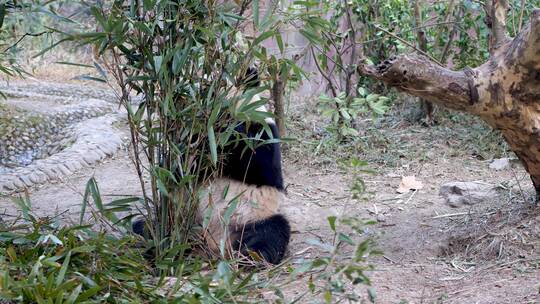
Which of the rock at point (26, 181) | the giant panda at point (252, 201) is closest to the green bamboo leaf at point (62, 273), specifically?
the giant panda at point (252, 201)

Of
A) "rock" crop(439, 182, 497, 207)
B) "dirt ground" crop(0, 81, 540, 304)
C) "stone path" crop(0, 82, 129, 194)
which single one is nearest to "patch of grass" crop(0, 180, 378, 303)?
"dirt ground" crop(0, 81, 540, 304)

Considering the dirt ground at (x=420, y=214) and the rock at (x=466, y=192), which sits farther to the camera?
the rock at (x=466, y=192)

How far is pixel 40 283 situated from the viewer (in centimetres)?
237

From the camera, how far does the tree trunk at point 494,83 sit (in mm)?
3053

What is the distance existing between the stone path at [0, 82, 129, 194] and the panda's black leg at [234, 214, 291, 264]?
2268 mm

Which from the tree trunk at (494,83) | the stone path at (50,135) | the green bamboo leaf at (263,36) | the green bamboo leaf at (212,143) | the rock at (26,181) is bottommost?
the rock at (26,181)

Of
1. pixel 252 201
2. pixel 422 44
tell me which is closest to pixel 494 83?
pixel 252 201

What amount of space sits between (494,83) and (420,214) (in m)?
1.20

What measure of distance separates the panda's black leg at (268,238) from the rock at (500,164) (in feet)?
6.57

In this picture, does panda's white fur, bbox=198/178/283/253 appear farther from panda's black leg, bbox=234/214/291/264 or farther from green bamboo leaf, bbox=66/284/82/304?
green bamboo leaf, bbox=66/284/82/304

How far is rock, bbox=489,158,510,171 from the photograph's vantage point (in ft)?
16.1

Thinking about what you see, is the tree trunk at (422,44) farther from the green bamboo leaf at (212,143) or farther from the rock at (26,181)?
the green bamboo leaf at (212,143)

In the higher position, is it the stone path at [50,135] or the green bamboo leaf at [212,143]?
the green bamboo leaf at [212,143]

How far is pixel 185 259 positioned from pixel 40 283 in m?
0.82
